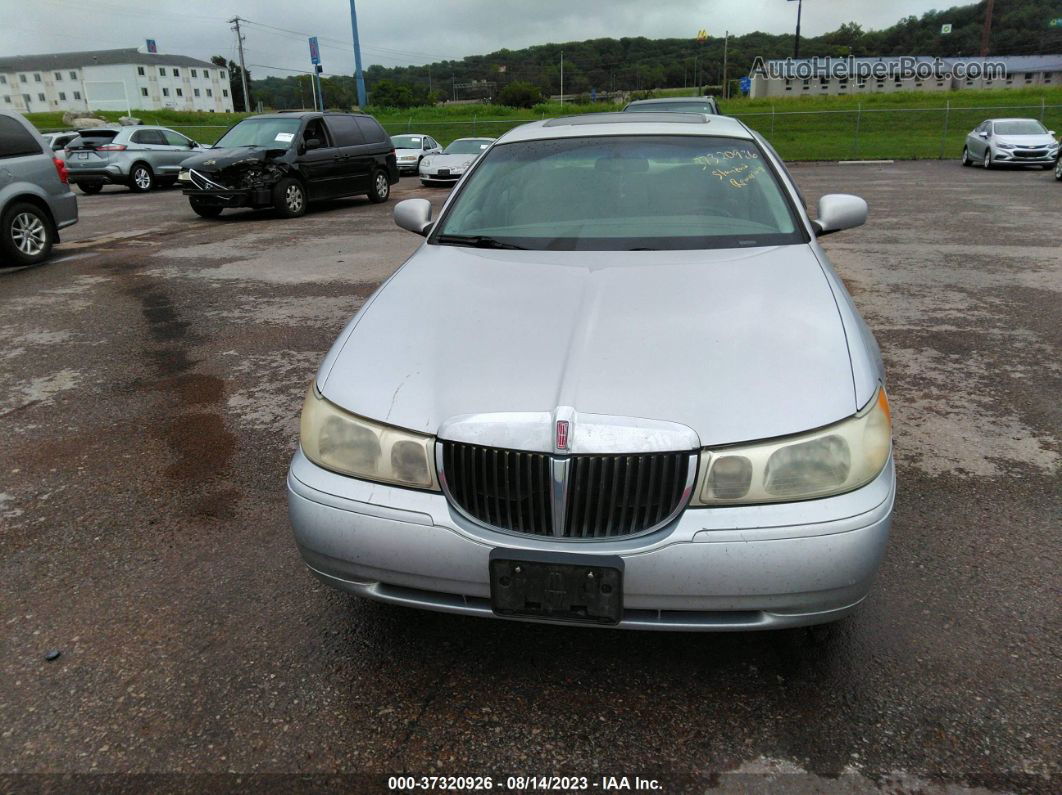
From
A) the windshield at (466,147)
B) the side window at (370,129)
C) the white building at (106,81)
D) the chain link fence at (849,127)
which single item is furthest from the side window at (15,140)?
the white building at (106,81)

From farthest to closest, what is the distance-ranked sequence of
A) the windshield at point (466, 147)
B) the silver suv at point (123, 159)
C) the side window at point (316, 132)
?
the windshield at point (466, 147) → the silver suv at point (123, 159) → the side window at point (316, 132)

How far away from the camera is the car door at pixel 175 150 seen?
66.5 ft

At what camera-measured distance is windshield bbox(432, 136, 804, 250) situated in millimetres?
3242

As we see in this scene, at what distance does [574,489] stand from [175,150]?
21.9 metres

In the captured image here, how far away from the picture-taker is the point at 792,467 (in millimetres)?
2027

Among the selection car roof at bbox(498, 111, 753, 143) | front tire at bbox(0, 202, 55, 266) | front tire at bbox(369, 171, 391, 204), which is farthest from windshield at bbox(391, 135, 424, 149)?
car roof at bbox(498, 111, 753, 143)

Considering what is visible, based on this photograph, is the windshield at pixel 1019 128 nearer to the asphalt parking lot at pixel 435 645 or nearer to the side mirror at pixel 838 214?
the asphalt parking lot at pixel 435 645

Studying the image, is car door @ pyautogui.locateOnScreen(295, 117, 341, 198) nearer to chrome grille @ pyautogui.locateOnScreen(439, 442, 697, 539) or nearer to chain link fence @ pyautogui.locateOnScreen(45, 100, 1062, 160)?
chrome grille @ pyautogui.locateOnScreen(439, 442, 697, 539)

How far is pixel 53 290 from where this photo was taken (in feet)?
26.3

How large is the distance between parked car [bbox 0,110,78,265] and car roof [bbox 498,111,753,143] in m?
7.40

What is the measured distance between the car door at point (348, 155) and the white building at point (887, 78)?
6676cm

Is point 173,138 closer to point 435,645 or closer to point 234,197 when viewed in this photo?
point 234,197

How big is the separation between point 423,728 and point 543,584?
1.82 ft

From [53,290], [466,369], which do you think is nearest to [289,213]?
[53,290]
